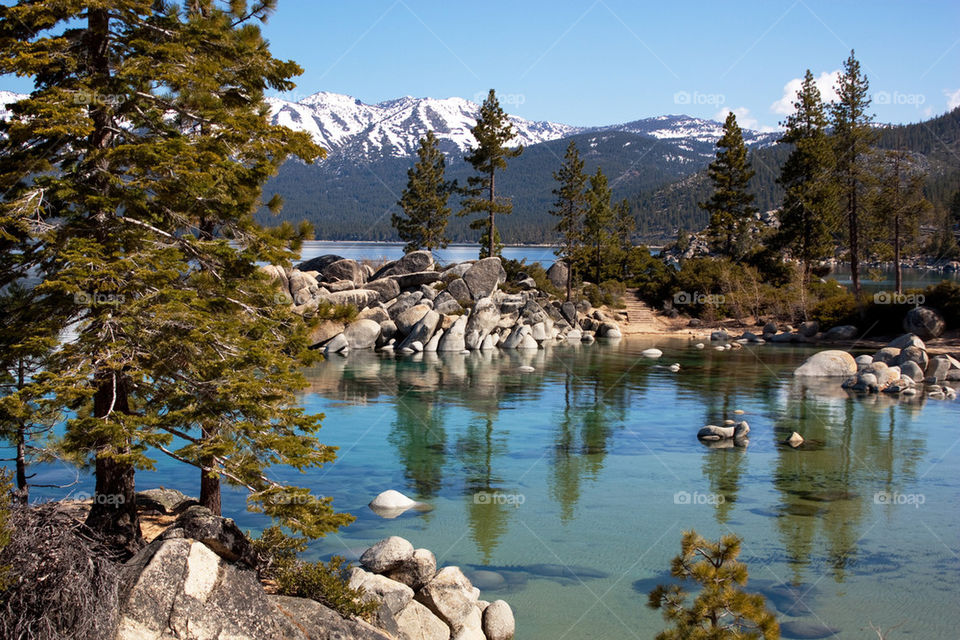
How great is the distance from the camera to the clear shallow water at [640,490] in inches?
488

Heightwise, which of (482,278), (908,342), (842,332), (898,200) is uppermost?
(898,200)

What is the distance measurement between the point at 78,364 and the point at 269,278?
3.31 m

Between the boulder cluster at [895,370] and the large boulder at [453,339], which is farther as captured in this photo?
the large boulder at [453,339]

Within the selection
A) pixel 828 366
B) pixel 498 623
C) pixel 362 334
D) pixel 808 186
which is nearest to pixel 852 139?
pixel 808 186

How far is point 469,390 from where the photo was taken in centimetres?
3188

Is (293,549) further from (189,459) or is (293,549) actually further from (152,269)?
(152,269)

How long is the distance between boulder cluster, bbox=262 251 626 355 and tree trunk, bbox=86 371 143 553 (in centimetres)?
3198

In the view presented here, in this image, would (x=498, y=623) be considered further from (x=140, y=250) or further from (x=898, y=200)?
(x=898, y=200)

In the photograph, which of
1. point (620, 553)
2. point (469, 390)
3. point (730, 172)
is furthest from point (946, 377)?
point (730, 172)

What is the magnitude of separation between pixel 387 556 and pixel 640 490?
8865 millimetres

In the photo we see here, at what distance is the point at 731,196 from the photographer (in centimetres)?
6291

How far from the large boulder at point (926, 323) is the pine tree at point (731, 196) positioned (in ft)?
68.8

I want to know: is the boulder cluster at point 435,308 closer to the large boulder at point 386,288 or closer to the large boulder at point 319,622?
the large boulder at point 386,288

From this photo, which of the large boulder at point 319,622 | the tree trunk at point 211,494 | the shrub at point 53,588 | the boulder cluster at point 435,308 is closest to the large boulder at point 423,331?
the boulder cluster at point 435,308
